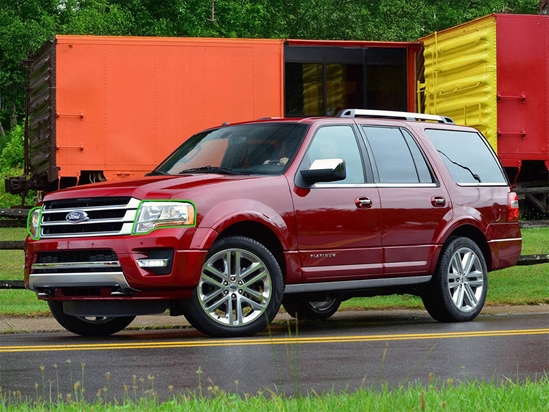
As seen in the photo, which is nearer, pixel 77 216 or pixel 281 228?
pixel 77 216

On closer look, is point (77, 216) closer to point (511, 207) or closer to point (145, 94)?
point (511, 207)

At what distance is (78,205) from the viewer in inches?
418

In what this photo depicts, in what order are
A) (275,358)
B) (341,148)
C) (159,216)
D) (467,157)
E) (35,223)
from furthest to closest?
1. (467,157)
2. (341,148)
3. (35,223)
4. (159,216)
5. (275,358)

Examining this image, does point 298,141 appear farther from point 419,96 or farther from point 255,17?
point 255,17

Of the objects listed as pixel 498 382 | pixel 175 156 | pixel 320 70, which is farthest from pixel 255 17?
pixel 498 382

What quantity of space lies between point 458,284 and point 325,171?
2307 mm

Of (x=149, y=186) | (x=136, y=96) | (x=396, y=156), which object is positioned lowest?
(x=149, y=186)

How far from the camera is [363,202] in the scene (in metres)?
11.5

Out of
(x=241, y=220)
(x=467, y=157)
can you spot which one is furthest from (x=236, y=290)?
(x=467, y=157)

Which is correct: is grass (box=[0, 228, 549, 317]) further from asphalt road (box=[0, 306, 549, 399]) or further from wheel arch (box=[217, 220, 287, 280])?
wheel arch (box=[217, 220, 287, 280])

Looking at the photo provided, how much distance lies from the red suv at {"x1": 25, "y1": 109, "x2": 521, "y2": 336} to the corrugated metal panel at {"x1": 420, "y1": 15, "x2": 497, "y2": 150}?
8.53m

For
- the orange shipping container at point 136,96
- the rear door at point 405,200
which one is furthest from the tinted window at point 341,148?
the orange shipping container at point 136,96

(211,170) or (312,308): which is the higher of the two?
(211,170)

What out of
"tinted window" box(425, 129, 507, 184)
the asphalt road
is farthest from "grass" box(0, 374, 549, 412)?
"tinted window" box(425, 129, 507, 184)
